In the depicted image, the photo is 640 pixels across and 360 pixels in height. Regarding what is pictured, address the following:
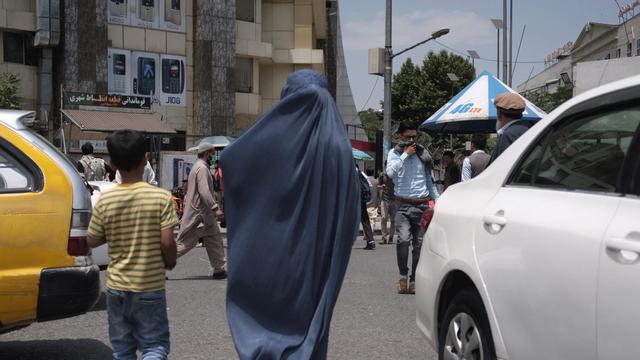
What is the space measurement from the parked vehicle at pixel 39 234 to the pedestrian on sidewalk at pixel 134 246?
1.10 m

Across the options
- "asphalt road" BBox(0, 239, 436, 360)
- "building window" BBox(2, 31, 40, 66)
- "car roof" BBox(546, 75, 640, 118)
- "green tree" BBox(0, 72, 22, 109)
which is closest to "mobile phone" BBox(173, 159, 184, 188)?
"green tree" BBox(0, 72, 22, 109)

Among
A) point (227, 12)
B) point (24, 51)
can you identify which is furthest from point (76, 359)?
point (227, 12)

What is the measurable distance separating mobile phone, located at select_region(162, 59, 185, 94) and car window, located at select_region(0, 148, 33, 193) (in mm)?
24689

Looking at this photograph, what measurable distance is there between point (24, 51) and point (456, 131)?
18.9m

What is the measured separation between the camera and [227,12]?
30.3m

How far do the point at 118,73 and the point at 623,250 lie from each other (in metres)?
26.9

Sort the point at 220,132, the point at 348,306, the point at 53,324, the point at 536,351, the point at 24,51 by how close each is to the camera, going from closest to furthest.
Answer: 1. the point at 536,351
2. the point at 53,324
3. the point at 348,306
4. the point at 24,51
5. the point at 220,132

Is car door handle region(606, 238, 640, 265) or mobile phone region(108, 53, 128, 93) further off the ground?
mobile phone region(108, 53, 128, 93)

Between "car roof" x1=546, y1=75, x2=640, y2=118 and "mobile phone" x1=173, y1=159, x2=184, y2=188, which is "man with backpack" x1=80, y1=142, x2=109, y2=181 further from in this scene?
"car roof" x1=546, y1=75, x2=640, y2=118

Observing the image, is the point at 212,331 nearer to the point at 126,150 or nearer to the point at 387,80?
the point at 126,150

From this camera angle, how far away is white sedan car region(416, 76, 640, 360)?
8.62 ft

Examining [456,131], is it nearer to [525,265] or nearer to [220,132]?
[525,265]

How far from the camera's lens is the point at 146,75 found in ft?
93.9

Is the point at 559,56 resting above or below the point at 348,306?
above
